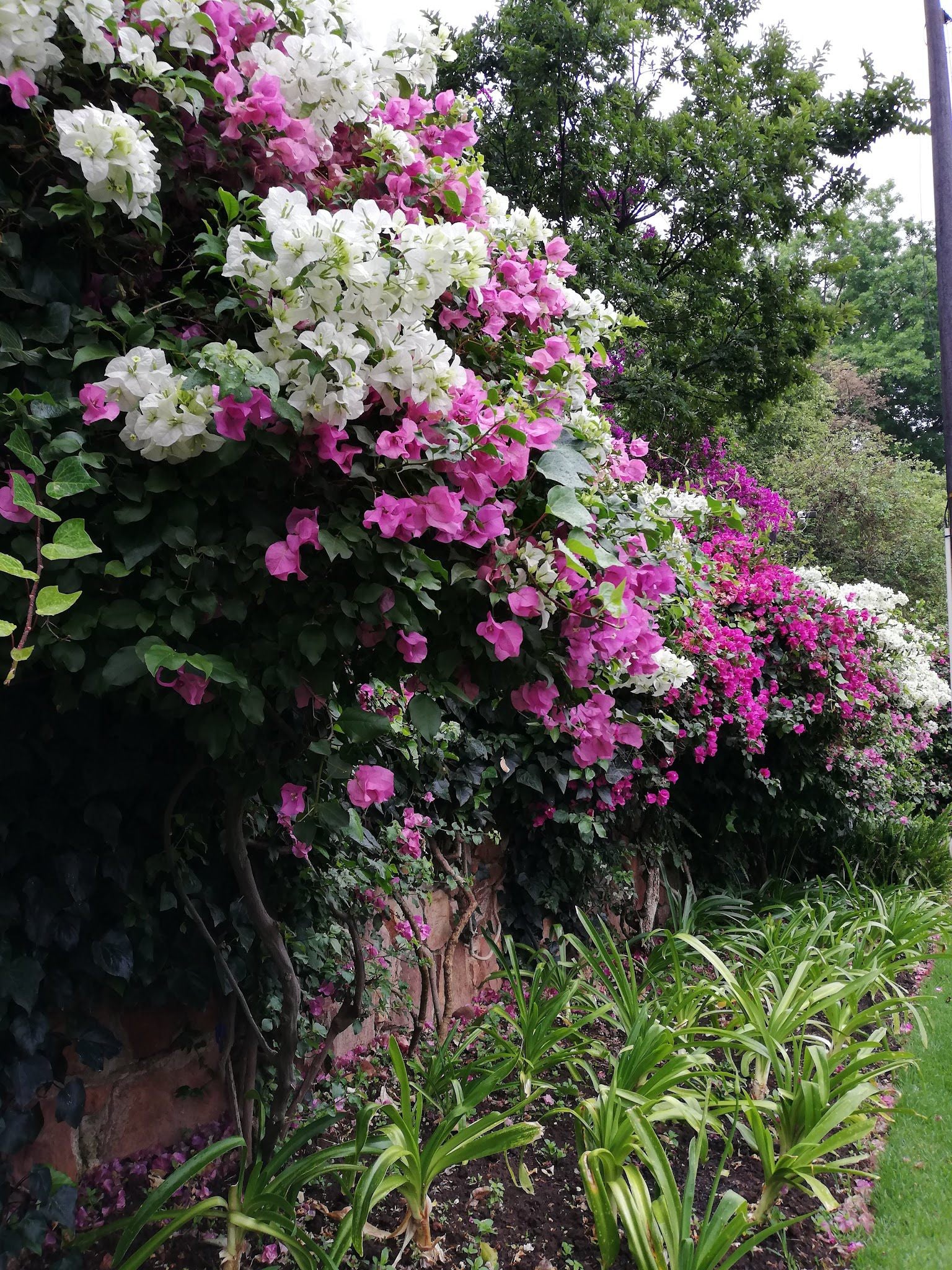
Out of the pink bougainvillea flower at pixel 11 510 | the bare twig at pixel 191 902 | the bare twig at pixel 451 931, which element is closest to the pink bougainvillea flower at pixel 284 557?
the pink bougainvillea flower at pixel 11 510

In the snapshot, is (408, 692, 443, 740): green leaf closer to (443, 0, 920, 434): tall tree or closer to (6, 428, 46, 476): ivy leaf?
(6, 428, 46, 476): ivy leaf

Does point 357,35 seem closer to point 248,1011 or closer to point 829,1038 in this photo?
point 248,1011

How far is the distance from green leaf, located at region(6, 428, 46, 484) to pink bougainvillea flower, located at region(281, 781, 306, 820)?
2.06ft

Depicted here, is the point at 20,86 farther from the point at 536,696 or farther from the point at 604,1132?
the point at 604,1132

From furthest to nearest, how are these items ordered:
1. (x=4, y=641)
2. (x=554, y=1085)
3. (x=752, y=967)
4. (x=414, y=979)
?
(x=752, y=967) < (x=414, y=979) < (x=554, y=1085) < (x=4, y=641)

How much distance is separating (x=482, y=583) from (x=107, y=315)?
724mm

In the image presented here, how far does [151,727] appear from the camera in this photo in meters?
1.82

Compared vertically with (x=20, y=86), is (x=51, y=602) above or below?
below

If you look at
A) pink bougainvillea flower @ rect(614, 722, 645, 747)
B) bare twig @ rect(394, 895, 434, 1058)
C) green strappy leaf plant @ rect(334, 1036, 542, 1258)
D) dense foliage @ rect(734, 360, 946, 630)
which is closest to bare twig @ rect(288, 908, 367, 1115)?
green strappy leaf plant @ rect(334, 1036, 542, 1258)

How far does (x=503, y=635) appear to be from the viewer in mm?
1338

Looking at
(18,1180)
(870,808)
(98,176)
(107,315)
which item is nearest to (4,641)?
(107,315)

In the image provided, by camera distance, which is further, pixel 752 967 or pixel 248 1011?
pixel 752 967

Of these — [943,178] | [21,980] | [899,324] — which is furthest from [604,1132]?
[899,324]

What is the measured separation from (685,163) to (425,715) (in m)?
7.96
